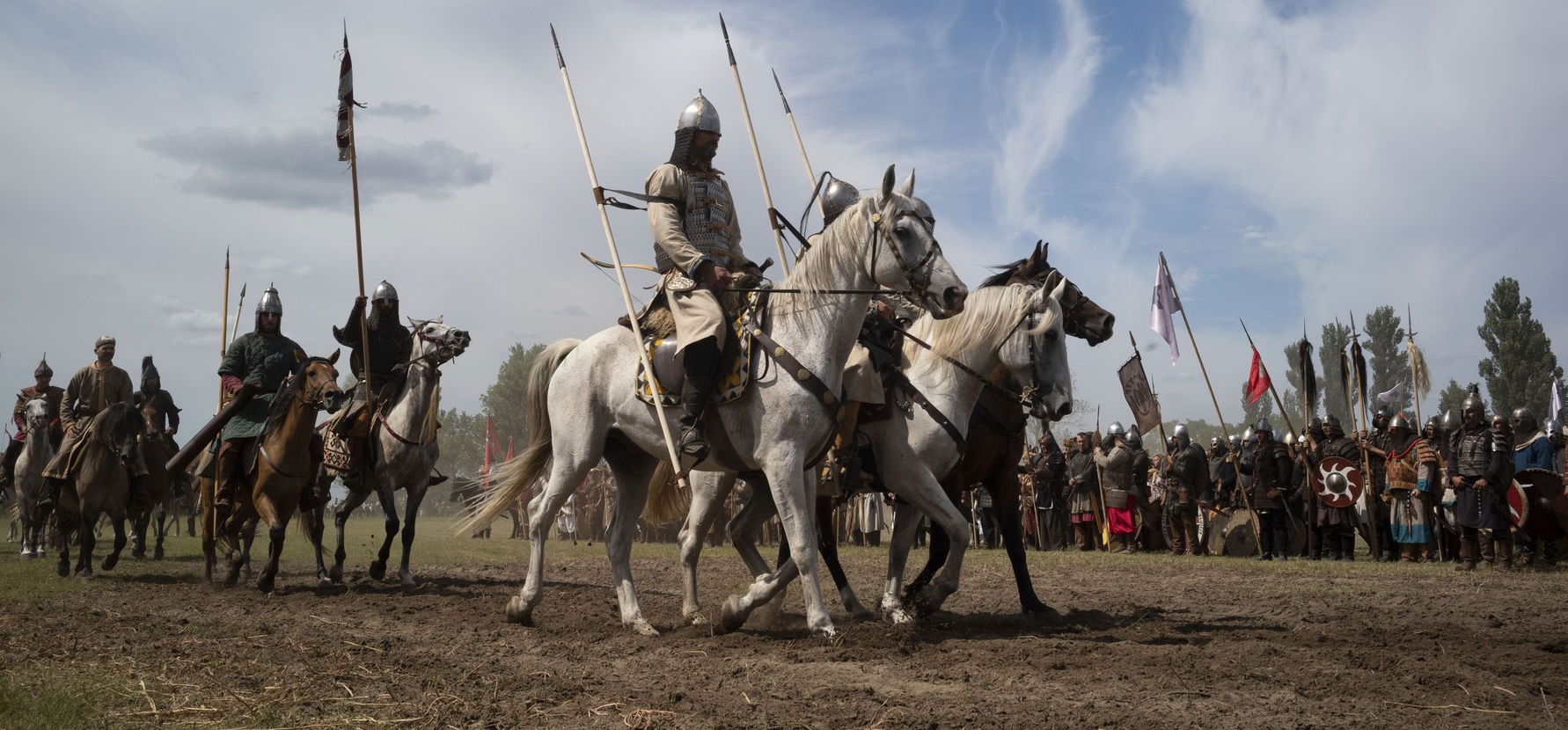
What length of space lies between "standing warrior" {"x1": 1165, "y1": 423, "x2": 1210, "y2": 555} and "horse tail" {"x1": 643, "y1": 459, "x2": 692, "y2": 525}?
1254cm

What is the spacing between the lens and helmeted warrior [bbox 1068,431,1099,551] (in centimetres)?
2152

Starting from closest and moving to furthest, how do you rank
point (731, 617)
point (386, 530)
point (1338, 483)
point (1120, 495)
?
point (731, 617)
point (386, 530)
point (1338, 483)
point (1120, 495)

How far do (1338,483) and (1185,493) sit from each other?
3.16 m

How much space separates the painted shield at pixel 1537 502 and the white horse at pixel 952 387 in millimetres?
8742

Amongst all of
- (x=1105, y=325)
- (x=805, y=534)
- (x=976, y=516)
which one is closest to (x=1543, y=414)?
(x=976, y=516)

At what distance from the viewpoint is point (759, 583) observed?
23.8ft

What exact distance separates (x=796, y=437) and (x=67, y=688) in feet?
12.8

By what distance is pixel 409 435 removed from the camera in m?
12.8

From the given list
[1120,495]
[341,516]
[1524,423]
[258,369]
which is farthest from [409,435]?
[1524,423]

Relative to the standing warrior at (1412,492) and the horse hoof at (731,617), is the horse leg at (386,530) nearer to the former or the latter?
the horse hoof at (731,617)

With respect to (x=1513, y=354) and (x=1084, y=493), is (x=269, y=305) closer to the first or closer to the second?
(x=1084, y=493)

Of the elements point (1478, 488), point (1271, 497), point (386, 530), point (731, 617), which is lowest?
point (731, 617)

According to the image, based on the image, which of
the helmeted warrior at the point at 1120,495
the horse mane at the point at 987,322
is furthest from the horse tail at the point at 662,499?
the helmeted warrior at the point at 1120,495

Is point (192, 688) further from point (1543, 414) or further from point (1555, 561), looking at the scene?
point (1543, 414)
